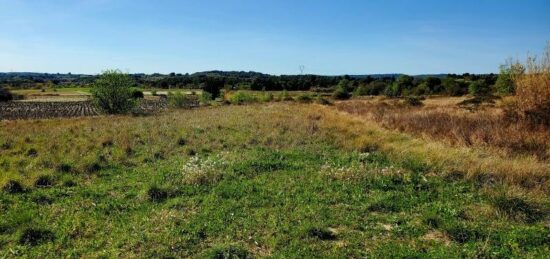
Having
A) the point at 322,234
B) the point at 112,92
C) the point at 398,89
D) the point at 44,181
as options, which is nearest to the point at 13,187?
the point at 44,181

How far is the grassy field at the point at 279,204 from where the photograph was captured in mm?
6254

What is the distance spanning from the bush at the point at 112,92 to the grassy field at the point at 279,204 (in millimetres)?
38309

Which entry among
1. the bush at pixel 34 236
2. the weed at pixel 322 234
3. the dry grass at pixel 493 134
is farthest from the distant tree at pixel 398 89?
the bush at pixel 34 236

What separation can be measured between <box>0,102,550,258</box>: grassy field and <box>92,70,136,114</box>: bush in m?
38.3

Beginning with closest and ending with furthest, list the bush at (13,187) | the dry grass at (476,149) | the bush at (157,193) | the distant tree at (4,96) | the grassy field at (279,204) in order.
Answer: the grassy field at (279,204)
the bush at (157,193)
the bush at (13,187)
the dry grass at (476,149)
the distant tree at (4,96)

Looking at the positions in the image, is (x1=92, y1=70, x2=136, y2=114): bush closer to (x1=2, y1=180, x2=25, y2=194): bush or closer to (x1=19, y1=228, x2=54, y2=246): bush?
(x1=2, y1=180, x2=25, y2=194): bush

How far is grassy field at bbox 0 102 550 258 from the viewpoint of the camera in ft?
20.5

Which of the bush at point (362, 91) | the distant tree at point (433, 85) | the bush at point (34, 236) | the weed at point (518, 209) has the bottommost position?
the bush at point (34, 236)

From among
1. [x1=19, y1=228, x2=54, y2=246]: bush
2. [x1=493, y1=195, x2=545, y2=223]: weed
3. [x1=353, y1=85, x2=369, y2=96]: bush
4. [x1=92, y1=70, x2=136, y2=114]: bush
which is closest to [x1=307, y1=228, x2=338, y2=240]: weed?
[x1=493, y1=195, x2=545, y2=223]: weed

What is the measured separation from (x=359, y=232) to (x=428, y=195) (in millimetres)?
2693

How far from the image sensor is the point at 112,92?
5044cm

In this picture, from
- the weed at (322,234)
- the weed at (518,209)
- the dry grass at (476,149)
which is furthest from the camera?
the dry grass at (476,149)

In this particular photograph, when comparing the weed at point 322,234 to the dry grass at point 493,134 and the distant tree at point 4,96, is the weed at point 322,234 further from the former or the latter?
the distant tree at point 4,96

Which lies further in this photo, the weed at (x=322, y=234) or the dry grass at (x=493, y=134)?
the dry grass at (x=493, y=134)
